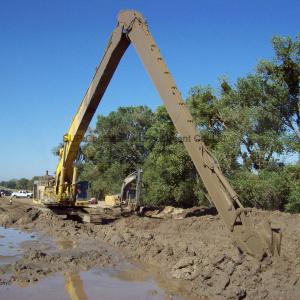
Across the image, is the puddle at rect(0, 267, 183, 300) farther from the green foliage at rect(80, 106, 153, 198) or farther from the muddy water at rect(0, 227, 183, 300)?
the green foliage at rect(80, 106, 153, 198)

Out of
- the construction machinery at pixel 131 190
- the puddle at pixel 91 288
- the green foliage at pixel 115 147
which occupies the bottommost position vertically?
the puddle at pixel 91 288

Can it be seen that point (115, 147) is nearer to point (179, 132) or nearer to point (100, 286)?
point (179, 132)

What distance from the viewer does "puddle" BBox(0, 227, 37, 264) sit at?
35.9ft

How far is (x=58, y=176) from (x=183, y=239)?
8.04 meters

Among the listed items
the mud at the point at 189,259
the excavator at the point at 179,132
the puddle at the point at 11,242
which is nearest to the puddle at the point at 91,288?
the mud at the point at 189,259

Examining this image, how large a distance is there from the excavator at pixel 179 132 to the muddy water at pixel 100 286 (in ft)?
5.95

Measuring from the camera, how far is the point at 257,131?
73.8 ft

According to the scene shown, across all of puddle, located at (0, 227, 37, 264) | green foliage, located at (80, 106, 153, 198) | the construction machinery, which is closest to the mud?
puddle, located at (0, 227, 37, 264)

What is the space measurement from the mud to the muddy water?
1.02ft

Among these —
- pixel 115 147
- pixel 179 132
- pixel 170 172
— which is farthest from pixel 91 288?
pixel 115 147

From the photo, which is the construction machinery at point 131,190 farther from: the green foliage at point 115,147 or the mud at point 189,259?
the green foliage at point 115,147

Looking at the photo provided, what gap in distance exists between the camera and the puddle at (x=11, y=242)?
1095cm

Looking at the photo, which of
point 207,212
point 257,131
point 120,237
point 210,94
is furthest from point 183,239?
point 210,94

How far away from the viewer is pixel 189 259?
949cm
